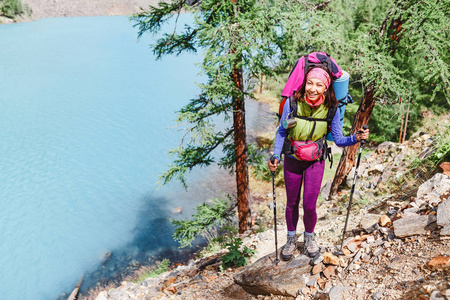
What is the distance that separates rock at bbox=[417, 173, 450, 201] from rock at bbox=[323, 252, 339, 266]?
1.65 m

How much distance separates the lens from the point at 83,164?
73.8ft

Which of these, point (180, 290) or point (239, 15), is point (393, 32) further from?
point (180, 290)

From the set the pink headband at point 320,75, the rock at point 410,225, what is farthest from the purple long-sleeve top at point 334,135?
the rock at point 410,225

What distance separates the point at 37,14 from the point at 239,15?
8546 centimetres

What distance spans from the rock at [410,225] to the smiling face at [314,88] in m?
2.03

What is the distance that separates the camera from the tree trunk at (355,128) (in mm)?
8250

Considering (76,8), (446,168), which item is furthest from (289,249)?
(76,8)

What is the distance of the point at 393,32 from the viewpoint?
7406 millimetres

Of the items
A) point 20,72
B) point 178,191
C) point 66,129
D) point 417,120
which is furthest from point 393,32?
point 20,72

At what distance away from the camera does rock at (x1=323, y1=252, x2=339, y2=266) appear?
161 inches

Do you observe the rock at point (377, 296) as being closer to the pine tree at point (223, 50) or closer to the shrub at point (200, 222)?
the pine tree at point (223, 50)

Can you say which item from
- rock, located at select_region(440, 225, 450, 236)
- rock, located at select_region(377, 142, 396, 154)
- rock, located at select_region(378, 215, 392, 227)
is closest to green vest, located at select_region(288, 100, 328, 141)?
rock, located at select_region(378, 215, 392, 227)

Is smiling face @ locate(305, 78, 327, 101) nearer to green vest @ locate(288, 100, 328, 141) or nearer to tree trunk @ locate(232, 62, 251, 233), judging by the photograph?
green vest @ locate(288, 100, 328, 141)

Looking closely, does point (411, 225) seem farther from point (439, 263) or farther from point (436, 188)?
point (436, 188)
